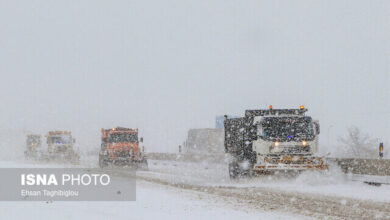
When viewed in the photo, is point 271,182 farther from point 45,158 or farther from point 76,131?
point 76,131

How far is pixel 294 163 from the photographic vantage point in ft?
58.5

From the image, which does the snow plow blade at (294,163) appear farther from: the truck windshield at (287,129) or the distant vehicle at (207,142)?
the distant vehicle at (207,142)

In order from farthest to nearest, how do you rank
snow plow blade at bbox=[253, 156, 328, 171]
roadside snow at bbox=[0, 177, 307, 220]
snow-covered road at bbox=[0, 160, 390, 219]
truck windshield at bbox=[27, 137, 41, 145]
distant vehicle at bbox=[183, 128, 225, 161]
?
distant vehicle at bbox=[183, 128, 225, 161]
truck windshield at bbox=[27, 137, 41, 145]
snow plow blade at bbox=[253, 156, 328, 171]
snow-covered road at bbox=[0, 160, 390, 219]
roadside snow at bbox=[0, 177, 307, 220]

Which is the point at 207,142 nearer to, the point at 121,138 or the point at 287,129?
the point at 121,138

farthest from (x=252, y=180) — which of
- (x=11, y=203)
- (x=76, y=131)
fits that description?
(x=76, y=131)

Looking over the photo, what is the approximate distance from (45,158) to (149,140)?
95.0 metres

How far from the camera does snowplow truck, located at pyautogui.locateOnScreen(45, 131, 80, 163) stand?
36250mm

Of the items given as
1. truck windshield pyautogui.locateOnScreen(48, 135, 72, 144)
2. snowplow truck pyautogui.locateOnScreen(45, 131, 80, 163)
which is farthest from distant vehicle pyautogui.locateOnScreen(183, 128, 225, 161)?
truck windshield pyautogui.locateOnScreen(48, 135, 72, 144)

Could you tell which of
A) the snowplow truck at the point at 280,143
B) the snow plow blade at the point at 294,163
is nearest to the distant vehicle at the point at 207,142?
the snowplow truck at the point at 280,143

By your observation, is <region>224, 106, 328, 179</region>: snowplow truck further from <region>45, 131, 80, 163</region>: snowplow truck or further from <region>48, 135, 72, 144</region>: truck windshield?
<region>48, 135, 72, 144</region>: truck windshield

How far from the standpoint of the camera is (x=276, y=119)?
18812 millimetres

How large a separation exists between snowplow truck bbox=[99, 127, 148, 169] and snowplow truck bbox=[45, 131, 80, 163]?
28.7ft

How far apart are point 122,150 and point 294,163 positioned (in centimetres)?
1283

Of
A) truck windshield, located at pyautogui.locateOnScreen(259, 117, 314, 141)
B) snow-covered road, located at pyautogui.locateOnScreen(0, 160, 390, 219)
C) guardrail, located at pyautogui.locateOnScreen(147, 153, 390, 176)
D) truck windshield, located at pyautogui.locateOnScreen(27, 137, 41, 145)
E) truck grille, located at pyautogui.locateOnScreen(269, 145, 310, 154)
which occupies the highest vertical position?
truck windshield, located at pyautogui.locateOnScreen(259, 117, 314, 141)
